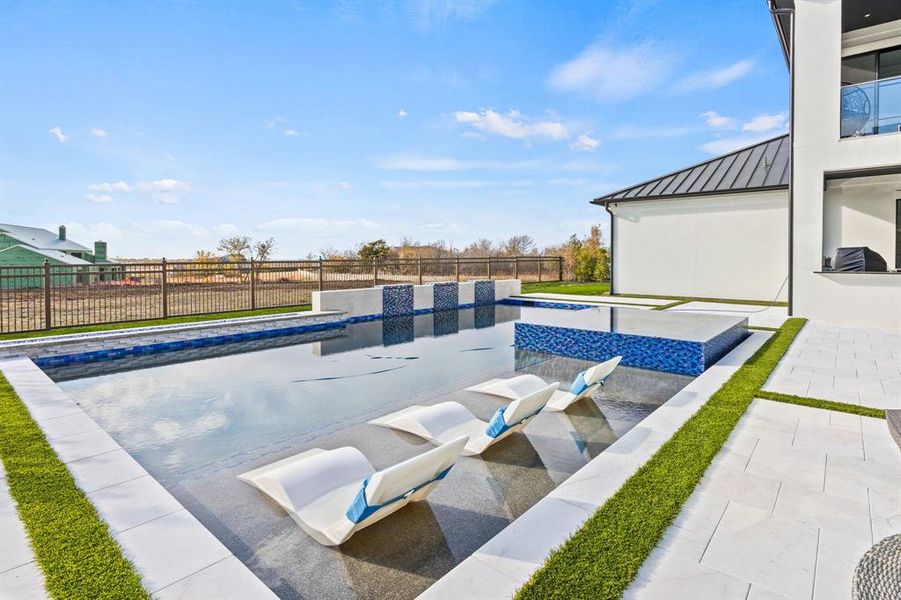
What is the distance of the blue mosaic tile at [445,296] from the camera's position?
14.1 m

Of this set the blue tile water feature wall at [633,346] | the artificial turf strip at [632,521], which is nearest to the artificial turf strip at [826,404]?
the artificial turf strip at [632,521]

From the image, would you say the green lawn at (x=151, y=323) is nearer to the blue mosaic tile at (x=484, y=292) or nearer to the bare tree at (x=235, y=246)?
the blue mosaic tile at (x=484, y=292)

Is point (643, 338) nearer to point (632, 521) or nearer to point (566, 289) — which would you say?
point (632, 521)

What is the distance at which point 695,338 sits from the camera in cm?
662

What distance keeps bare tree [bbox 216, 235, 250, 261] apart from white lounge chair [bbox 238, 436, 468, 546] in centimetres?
2393

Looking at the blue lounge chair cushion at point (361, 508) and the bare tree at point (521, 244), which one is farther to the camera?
the bare tree at point (521, 244)

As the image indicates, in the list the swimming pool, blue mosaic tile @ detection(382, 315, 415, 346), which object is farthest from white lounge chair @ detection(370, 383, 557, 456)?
blue mosaic tile @ detection(382, 315, 415, 346)

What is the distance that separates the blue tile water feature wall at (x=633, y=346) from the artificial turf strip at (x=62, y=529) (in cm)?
645

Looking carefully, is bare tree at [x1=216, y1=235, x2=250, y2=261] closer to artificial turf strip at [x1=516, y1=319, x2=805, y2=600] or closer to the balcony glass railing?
the balcony glass railing

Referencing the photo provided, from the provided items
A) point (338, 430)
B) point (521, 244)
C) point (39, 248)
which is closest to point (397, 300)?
point (338, 430)

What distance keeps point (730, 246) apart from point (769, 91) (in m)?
8.02

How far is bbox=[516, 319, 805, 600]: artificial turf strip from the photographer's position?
6.95ft

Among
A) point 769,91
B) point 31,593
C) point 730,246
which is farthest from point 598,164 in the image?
point 31,593

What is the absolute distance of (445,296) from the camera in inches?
569
